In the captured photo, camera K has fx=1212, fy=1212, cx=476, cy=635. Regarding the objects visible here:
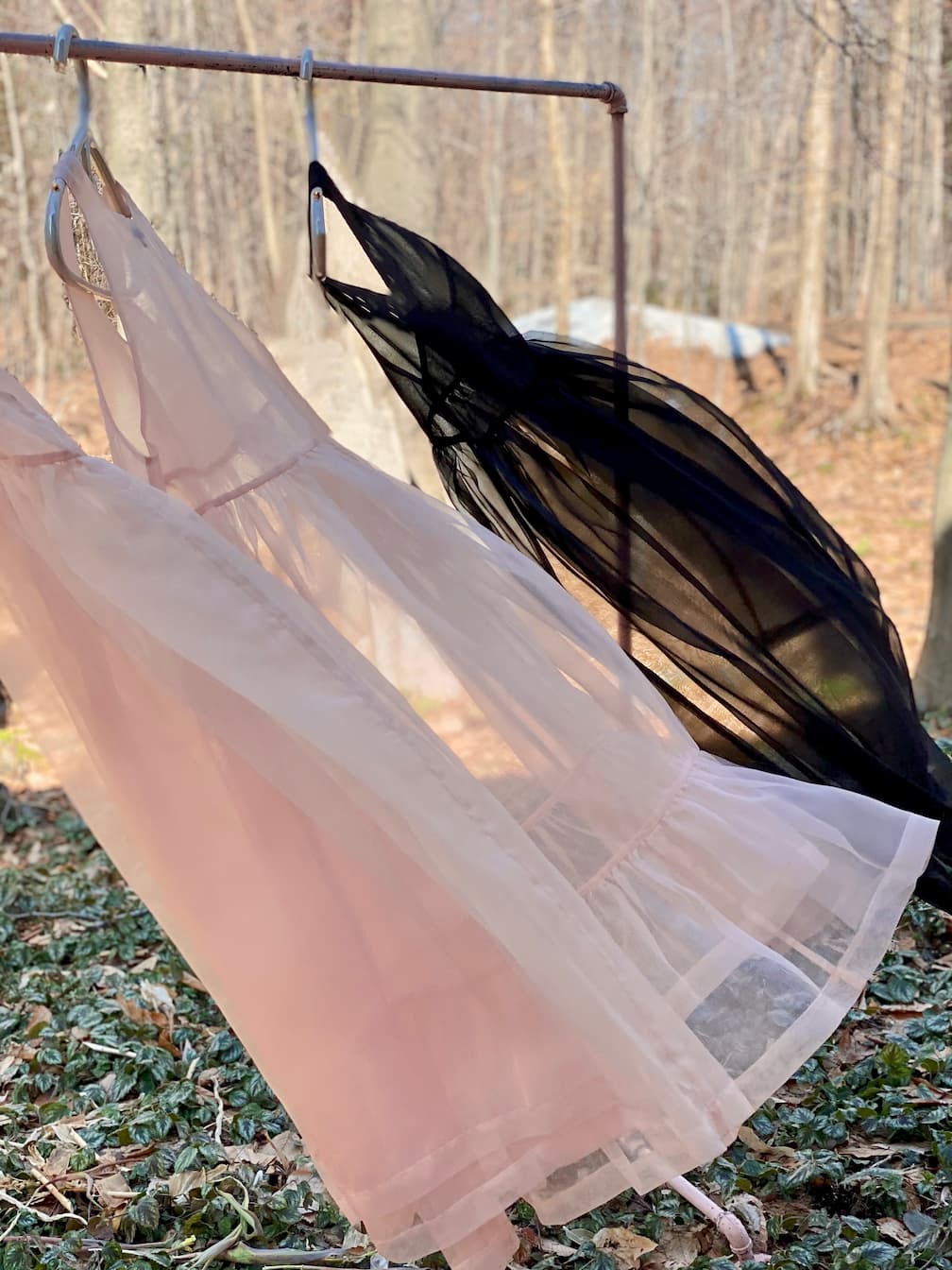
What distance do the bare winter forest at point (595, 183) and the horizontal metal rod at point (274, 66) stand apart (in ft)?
6.35

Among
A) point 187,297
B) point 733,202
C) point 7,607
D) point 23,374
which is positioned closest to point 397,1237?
point 7,607

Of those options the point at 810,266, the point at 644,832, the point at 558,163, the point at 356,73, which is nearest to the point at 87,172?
the point at 356,73

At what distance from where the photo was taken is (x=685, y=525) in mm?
1769

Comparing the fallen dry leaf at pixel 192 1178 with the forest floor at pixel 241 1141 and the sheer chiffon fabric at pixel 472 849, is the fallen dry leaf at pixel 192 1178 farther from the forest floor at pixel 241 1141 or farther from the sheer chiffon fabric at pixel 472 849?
the sheer chiffon fabric at pixel 472 849

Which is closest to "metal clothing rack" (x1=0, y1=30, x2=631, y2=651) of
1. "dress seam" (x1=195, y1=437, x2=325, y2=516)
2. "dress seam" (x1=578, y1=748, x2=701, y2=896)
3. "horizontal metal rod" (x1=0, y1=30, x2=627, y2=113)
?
"horizontal metal rod" (x1=0, y1=30, x2=627, y2=113)

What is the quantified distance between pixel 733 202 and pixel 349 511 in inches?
578

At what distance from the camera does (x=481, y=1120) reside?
1379mm

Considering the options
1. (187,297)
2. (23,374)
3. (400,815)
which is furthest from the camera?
(23,374)

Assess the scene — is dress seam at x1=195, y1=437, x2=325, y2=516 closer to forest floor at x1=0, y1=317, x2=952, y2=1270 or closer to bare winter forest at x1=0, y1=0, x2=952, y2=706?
forest floor at x1=0, y1=317, x2=952, y2=1270

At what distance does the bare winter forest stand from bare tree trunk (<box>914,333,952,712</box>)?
2cm

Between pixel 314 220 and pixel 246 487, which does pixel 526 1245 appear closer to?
pixel 246 487

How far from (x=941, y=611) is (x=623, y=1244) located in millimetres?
3190

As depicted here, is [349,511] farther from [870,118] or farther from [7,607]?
[870,118]

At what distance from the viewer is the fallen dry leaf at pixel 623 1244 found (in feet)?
5.68
